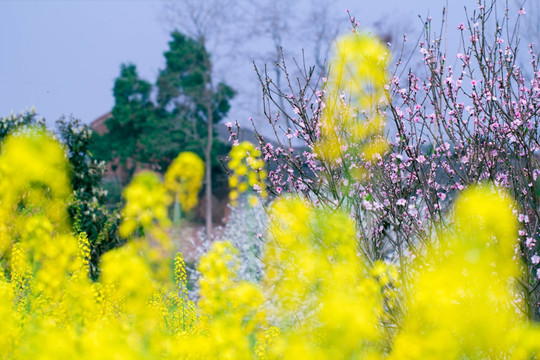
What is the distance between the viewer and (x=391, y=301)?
165 inches

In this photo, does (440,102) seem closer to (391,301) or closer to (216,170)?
(391,301)

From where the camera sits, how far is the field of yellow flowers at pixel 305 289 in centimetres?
244

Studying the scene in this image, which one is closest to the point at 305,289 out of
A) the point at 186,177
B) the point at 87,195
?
the point at 186,177

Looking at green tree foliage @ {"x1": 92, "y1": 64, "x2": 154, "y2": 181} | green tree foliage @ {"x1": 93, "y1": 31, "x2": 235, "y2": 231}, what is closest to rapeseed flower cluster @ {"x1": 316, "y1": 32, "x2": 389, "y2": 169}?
green tree foliage @ {"x1": 93, "y1": 31, "x2": 235, "y2": 231}

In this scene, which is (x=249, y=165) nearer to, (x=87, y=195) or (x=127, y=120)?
(x=87, y=195)

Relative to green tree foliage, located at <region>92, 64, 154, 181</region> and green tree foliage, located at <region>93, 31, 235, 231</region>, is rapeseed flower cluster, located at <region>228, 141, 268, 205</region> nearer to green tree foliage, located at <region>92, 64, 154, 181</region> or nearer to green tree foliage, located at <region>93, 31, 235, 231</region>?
green tree foliage, located at <region>93, 31, 235, 231</region>

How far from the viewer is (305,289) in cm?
337

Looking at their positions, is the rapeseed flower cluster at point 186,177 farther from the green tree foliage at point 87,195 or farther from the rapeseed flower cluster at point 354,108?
the green tree foliage at point 87,195

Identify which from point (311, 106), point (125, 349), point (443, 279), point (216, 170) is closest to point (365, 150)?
point (311, 106)

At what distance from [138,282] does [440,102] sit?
2536mm

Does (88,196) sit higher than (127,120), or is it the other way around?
(127,120)

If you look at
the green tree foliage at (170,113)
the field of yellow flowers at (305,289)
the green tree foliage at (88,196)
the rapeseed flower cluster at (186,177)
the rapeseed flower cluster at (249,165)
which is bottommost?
the field of yellow flowers at (305,289)

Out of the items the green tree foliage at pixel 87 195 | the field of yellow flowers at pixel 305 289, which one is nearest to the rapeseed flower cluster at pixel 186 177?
the field of yellow flowers at pixel 305 289

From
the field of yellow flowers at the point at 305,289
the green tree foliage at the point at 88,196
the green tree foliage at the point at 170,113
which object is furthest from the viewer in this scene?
the green tree foliage at the point at 170,113
